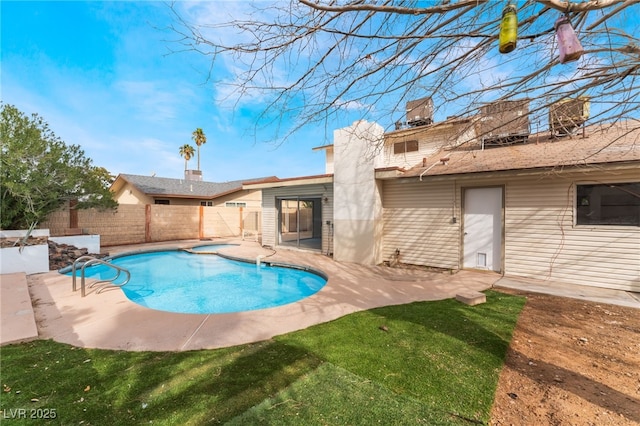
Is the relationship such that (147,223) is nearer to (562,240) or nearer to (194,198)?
(194,198)

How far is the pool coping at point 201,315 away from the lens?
355cm

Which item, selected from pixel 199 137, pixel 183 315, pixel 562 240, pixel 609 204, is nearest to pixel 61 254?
pixel 183 315

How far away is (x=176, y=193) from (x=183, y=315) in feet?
53.9

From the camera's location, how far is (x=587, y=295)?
5371 mm

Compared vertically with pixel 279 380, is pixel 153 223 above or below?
above

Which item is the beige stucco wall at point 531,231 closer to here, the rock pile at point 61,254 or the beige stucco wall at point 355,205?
the beige stucco wall at point 355,205

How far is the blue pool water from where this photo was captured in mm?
6328

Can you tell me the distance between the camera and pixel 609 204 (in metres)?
5.91

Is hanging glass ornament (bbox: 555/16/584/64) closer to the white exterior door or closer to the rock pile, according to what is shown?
the white exterior door

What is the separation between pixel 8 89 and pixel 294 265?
31.3 ft

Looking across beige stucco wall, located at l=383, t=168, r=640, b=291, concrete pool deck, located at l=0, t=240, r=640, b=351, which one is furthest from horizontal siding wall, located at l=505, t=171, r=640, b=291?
concrete pool deck, located at l=0, t=240, r=640, b=351

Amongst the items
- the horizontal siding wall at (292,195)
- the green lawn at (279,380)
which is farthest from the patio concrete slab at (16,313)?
the horizontal siding wall at (292,195)

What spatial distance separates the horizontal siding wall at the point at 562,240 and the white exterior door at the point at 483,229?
252 mm

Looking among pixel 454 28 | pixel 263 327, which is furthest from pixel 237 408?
pixel 454 28
